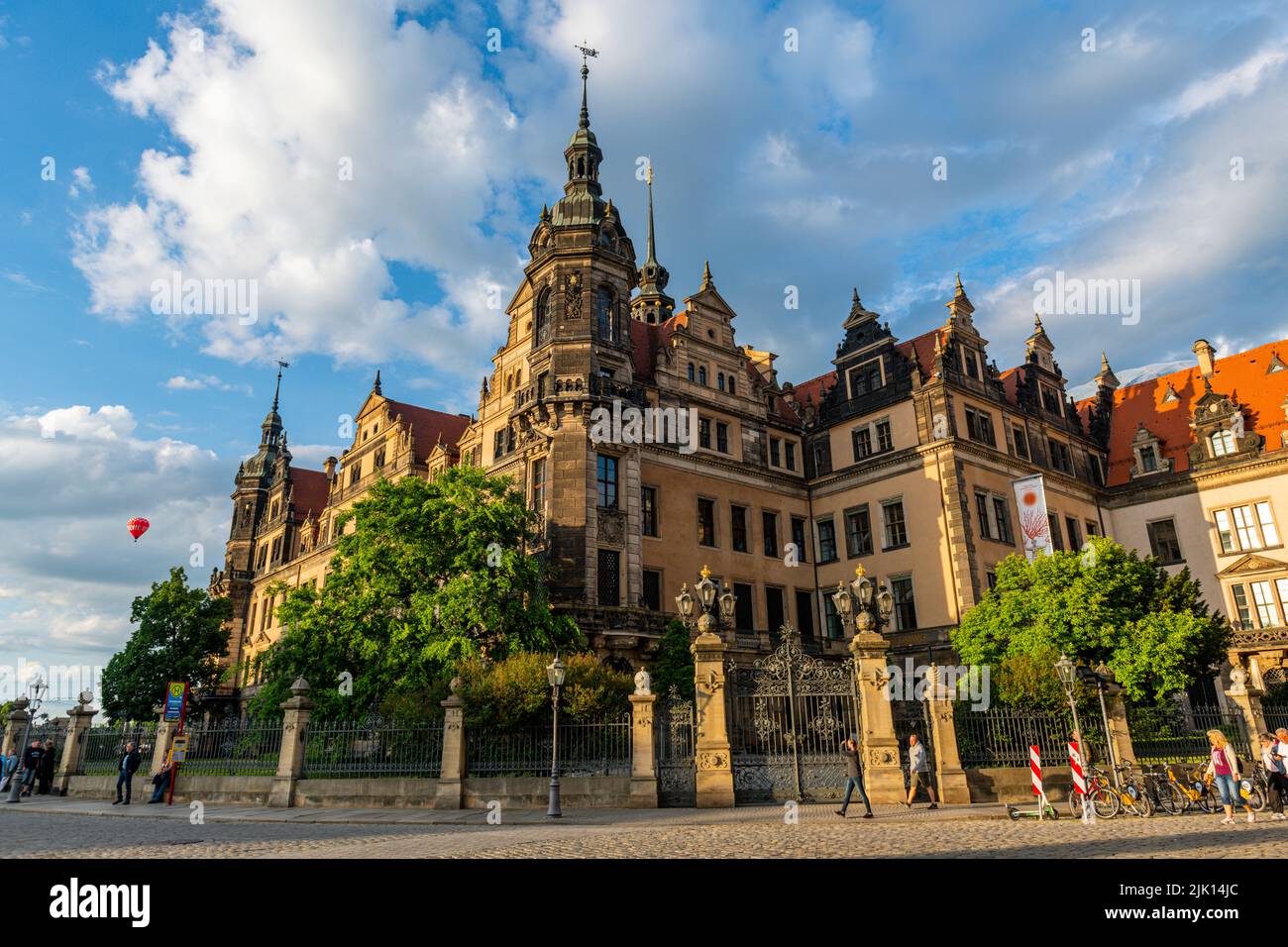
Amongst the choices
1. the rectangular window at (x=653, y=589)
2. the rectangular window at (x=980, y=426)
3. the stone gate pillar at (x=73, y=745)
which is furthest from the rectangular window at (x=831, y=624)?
the stone gate pillar at (x=73, y=745)

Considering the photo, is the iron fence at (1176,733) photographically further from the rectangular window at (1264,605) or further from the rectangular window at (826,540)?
the rectangular window at (826,540)

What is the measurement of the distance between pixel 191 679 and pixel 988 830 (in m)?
54.2

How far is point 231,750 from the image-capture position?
23.7m

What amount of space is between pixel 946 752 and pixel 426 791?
1277 centimetres

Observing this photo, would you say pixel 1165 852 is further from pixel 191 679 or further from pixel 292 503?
pixel 292 503

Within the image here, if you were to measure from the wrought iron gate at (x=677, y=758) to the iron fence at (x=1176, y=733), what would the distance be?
42.5 feet

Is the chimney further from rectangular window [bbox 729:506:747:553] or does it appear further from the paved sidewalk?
the paved sidewalk

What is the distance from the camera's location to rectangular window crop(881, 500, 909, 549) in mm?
38719

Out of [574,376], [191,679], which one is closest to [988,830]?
[574,376]

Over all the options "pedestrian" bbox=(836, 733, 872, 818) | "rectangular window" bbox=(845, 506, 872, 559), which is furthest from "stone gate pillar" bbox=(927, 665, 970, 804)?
"rectangular window" bbox=(845, 506, 872, 559)

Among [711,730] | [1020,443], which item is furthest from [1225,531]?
[711,730]

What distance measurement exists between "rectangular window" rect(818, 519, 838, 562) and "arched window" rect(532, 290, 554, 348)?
17.2 m

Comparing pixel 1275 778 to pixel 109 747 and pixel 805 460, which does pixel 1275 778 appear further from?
pixel 109 747

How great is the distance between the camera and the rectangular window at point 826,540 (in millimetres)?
41312
